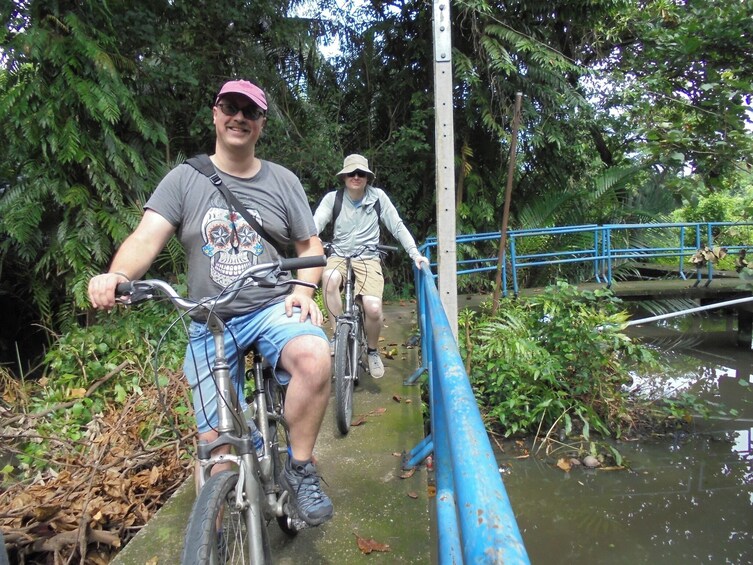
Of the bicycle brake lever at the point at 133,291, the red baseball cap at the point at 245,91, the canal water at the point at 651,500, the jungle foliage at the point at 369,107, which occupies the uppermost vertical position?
the jungle foliage at the point at 369,107

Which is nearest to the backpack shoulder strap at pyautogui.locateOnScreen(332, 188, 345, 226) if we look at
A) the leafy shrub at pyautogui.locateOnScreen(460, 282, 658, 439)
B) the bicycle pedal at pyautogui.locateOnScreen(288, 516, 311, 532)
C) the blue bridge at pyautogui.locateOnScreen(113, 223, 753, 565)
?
the blue bridge at pyautogui.locateOnScreen(113, 223, 753, 565)

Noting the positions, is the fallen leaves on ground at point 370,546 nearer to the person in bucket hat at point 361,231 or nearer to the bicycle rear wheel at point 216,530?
the bicycle rear wheel at point 216,530

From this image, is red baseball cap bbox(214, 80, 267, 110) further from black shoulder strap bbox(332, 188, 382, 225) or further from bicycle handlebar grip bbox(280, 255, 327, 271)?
black shoulder strap bbox(332, 188, 382, 225)

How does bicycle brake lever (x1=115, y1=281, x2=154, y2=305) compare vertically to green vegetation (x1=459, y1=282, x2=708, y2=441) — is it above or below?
above

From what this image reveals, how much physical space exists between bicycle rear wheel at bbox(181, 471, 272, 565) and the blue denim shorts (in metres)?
0.44

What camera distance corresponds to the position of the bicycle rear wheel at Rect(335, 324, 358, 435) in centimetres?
342

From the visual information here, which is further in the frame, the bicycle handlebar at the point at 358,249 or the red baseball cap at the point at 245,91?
the bicycle handlebar at the point at 358,249

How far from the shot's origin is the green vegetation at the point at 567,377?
4.98m

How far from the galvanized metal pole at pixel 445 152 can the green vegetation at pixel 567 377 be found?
1.80 meters

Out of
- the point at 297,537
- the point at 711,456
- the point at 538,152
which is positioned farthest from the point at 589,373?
the point at 538,152

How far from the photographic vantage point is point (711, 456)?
4703 mm

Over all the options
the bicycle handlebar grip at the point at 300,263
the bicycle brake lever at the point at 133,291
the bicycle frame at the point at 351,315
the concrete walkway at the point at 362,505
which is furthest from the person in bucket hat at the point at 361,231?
the bicycle brake lever at the point at 133,291

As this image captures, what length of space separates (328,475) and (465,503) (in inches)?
98.1

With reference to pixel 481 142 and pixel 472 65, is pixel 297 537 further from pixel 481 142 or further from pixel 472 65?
pixel 481 142
